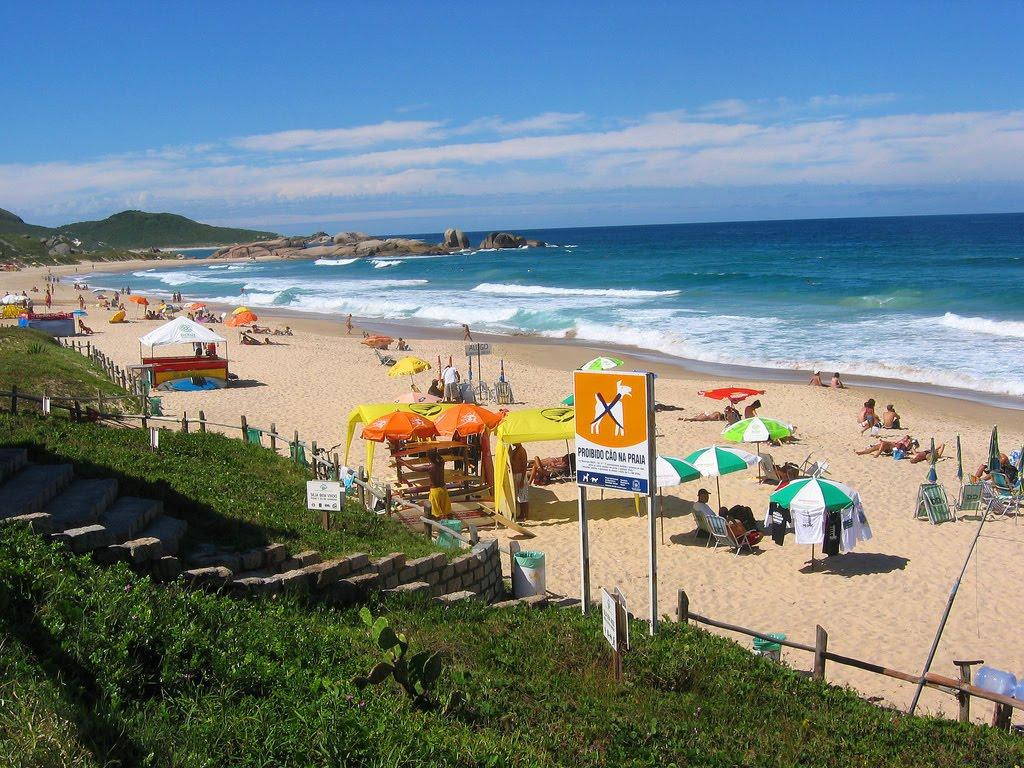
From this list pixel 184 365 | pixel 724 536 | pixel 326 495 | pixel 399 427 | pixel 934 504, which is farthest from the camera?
pixel 184 365

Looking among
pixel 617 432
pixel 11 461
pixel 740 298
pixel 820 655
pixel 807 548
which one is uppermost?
pixel 617 432

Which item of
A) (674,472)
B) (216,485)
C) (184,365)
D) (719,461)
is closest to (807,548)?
(719,461)

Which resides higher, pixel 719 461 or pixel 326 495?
pixel 326 495

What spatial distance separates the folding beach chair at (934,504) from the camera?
13211 millimetres

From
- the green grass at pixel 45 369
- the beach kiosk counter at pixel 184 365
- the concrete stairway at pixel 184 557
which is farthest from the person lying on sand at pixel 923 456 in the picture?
the beach kiosk counter at pixel 184 365

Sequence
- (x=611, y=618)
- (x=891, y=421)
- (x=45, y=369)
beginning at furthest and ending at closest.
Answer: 1. (x=891, y=421)
2. (x=45, y=369)
3. (x=611, y=618)

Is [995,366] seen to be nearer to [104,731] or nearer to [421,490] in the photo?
→ [421,490]

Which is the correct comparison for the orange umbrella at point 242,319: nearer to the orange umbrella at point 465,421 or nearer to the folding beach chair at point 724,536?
the orange umbrella at point 465,421

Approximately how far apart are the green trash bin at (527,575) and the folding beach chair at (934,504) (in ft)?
23.2

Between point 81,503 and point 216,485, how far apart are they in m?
2.43

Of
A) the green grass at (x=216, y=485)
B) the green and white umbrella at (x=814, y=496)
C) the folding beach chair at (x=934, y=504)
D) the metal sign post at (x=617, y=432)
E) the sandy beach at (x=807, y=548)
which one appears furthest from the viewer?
the folding beach chair at (x=934, y=504)

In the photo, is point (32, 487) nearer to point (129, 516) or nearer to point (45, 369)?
point (129, 516)

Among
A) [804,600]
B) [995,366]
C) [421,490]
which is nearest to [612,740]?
[804,600]

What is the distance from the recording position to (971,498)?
13.5 metres
